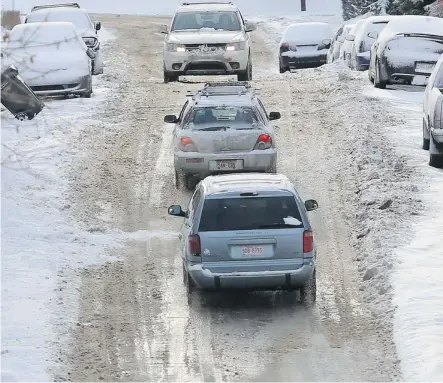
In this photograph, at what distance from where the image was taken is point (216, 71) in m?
25.8

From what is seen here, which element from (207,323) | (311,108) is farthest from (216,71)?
(207,323)

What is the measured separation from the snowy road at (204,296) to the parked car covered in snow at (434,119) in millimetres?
1231

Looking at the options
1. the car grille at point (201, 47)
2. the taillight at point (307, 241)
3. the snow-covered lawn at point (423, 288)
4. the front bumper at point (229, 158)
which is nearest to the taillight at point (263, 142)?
the front bumper at point (229, 158)

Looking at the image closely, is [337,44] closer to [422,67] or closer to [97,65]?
[97,65]

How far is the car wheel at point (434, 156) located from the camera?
61.6 feet

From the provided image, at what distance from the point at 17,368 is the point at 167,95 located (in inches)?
635

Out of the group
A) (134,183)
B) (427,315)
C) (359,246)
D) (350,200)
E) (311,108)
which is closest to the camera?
(427,315)

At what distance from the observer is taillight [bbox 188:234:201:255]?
12.9 meters

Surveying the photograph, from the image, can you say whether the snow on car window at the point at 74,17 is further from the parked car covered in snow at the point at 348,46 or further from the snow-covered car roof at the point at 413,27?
the snow-covered car roof at the point at 413,27

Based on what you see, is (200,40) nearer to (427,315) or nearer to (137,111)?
(137,111)

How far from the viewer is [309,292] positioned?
13.4 metres

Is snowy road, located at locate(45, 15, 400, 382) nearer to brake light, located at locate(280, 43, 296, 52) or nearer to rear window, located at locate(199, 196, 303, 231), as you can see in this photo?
rear window, located at locate(199, 196, 303, 231)

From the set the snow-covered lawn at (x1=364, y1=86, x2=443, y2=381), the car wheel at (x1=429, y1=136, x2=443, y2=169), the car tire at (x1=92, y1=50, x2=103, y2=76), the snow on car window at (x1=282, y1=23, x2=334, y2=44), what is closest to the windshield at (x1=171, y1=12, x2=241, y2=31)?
the car tire at (x1=92, y1=50, x2=103, y2=76)

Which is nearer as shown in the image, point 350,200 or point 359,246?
point 359,246
